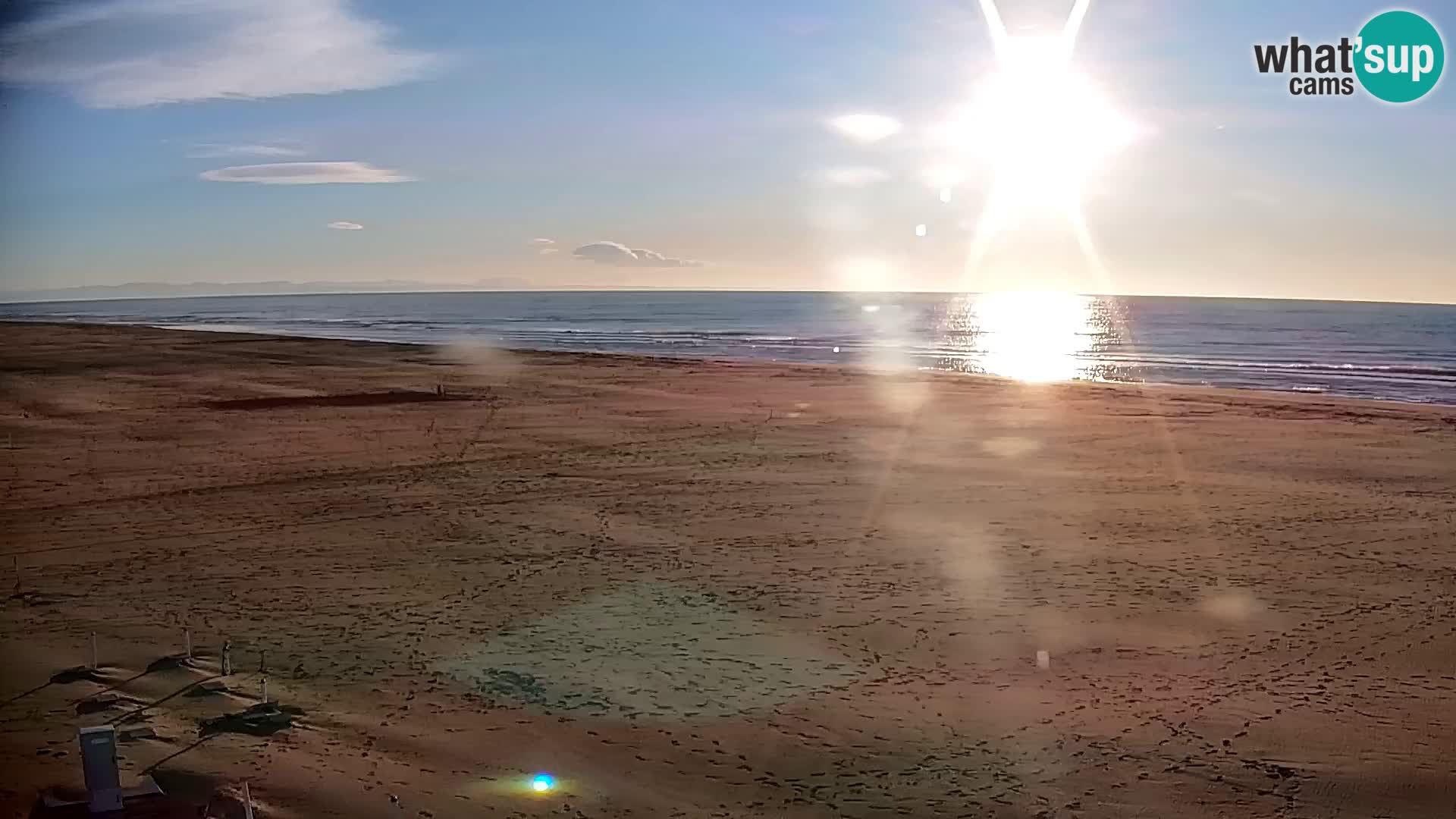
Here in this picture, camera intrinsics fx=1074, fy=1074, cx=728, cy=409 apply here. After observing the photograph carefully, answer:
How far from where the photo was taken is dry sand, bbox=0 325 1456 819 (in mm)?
7973

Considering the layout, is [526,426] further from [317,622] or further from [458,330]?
[458,330]

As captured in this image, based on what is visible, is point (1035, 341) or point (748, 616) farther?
point (1035, 341)

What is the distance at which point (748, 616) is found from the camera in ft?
38.6

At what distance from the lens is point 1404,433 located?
25500mm

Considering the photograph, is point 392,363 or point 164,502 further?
point 392,363

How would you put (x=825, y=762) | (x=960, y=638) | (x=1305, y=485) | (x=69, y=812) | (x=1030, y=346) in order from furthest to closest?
(x=1030, y=346) < (x=1305, y=485) < (x=960, y=638) < (x=825, y=762) < (x=69, y=812)

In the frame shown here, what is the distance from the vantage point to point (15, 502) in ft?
54.2

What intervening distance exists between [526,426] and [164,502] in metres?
9.73

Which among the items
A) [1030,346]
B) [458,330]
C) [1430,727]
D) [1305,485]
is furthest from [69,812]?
[458,330]

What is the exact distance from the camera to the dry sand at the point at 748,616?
7973 millimetres

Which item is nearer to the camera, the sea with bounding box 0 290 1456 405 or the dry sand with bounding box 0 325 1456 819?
the dry sand with bounding box 0 325 1456 819

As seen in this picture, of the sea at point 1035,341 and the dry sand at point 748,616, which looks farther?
the sea at point 1035,341

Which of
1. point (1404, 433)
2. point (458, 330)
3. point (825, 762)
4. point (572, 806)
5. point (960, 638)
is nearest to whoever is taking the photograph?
point (572, 806)

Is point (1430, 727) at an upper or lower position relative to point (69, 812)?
lower
